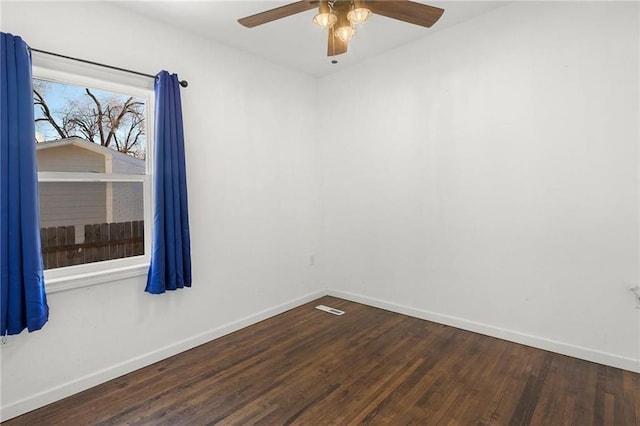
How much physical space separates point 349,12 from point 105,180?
6.81ft

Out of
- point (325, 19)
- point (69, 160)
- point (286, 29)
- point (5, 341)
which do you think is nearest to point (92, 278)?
point (5, 341)

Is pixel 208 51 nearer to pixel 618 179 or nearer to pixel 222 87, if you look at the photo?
pixel 222 87

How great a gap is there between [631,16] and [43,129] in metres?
4.12

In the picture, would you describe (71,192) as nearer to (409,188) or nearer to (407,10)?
(407,10)

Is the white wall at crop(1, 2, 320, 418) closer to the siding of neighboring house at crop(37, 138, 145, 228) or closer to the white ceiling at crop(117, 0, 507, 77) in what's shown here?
the white ceiling at crop(117, 0, 507, 77)

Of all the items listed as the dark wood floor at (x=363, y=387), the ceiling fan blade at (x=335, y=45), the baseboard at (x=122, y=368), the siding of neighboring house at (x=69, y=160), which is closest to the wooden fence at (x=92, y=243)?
the siding of neighboring house at (x=69, y=160)

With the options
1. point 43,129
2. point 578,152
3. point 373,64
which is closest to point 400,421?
point 578,152

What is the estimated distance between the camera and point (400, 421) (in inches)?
75.8

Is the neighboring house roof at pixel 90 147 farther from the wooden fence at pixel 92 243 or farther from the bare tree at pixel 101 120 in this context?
the wooden fence at pixel 92 243

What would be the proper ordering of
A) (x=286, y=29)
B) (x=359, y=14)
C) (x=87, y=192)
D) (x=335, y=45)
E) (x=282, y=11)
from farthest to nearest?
(x=286, y=29)
(x=87, y=192)
(x=335, y=45)
(x=282, y=11)
(x=359, y=14)

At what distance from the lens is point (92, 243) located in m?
2.46

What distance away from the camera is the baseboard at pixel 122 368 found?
2045mm

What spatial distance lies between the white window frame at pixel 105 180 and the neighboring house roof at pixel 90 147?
0.38ft

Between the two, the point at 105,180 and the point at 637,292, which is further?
the point at 105,180
